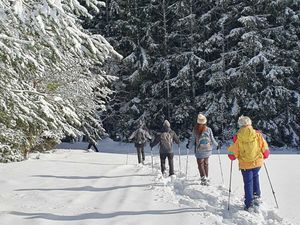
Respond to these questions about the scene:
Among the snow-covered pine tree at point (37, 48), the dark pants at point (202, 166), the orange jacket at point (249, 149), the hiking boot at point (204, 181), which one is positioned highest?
the snow-covered pine tree at point (37, 48)

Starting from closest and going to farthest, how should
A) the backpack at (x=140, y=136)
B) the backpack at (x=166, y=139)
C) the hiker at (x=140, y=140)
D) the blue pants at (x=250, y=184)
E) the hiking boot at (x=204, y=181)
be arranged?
the blue pants at (x=250, y=184), the hiking boot at (x=204, y=181), the backpack at (x=166, y=139), the hiker at (x=140, y=140), the backpack at (x=140, y=136)

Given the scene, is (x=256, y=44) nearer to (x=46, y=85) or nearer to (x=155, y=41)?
(x=155, y=41)

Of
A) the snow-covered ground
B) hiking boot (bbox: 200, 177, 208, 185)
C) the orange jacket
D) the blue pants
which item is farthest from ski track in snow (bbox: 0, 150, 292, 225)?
the orange jacket

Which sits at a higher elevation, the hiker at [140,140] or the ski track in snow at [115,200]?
the hiker at [140,140]

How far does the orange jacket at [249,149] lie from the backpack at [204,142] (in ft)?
7.46

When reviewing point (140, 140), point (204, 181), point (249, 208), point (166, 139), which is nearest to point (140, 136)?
point (140, 140)

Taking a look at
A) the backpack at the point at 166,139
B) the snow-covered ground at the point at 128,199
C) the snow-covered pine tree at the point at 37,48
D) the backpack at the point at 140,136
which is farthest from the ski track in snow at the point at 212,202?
the backpack at the point at 140,136

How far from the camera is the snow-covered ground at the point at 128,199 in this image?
7137mm

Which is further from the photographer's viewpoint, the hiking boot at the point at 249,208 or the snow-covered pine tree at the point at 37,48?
the hiking boot at the point at 249,208

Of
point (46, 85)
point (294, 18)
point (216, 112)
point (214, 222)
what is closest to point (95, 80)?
point (46, 85)

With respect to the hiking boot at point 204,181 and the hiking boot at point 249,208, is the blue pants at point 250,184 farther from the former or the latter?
the hiking boot at point 204,181

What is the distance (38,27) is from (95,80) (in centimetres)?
1602

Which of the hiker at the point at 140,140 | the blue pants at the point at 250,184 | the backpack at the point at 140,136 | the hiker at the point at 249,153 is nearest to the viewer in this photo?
the blue pants at the point at 250,184

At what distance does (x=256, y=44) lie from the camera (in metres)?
27.4
